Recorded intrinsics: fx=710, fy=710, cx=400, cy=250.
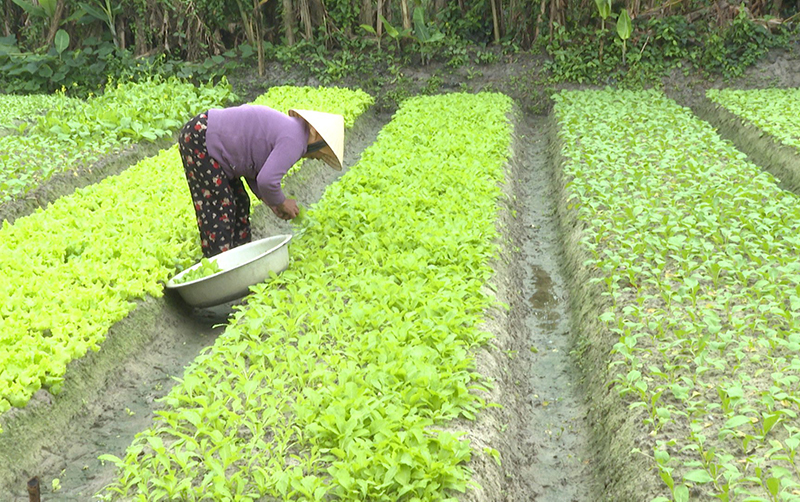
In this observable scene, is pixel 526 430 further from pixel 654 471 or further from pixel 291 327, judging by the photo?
pixel 291 327

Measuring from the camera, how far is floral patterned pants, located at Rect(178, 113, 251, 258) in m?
5.47

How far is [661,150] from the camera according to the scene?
8688mm

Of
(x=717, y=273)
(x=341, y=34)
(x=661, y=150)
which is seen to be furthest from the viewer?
(x=341, y=34)

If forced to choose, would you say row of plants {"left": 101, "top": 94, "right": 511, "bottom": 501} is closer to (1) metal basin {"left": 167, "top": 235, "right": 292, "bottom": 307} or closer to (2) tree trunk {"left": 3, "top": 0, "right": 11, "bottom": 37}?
(1) metal basin {"left": 167, "top": 235, "right": 292, "bottom": 307}

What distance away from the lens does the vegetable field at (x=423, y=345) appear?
3.37 m

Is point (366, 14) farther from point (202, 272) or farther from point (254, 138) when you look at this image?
point (202, 272)

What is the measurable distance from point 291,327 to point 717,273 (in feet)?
9.82

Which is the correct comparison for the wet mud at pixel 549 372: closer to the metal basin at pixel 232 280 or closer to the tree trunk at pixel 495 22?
the metal basin at pixel 232 280

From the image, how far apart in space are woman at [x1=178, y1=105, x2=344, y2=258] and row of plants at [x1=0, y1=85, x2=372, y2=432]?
467 millimetres

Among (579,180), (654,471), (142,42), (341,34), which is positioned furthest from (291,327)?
(142,42)

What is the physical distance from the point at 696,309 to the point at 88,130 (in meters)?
8.00

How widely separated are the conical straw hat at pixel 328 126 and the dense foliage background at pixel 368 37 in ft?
30.2

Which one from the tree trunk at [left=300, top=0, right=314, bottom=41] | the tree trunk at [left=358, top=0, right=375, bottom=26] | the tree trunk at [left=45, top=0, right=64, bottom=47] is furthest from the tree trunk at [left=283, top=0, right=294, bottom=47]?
the tree trunk at [left=45, top=0, right=64, bottom=47]

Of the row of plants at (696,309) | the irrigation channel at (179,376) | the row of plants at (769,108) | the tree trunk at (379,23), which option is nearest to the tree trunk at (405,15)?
the tree trunk at (379,23)
